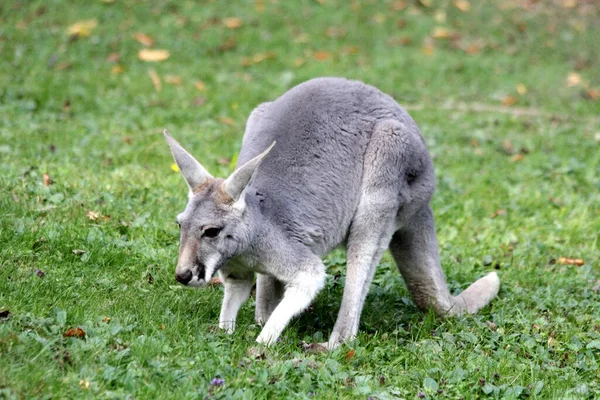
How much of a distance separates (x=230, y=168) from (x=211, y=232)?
3191 mm

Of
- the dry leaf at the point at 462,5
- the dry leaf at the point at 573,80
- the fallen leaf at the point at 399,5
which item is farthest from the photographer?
the dry leaf at the point at 462,5

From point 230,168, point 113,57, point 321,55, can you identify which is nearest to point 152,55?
point 113,57

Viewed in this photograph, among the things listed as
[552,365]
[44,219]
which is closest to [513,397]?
[552,365]

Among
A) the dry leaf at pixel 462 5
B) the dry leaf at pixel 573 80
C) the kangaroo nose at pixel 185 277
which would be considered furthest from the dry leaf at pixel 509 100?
the kangaroo nose at pixel 185 277

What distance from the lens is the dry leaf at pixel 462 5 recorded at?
1484 cm

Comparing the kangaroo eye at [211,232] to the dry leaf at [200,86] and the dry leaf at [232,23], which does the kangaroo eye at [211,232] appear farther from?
the dry leaf at [232,23]

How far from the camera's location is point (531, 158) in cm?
918

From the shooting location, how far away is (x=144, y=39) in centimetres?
1194

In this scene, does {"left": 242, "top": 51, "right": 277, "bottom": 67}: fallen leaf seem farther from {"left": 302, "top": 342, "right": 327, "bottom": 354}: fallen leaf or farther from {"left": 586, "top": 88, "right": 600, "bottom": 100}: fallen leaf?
{"left": 302, "top": 342, "right": 327, "bottom": 354}: fallen leaf

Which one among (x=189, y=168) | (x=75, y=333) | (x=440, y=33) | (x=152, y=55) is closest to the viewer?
(x=75, y=333)

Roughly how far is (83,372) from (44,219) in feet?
7.44

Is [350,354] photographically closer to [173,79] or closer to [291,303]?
[291,303]

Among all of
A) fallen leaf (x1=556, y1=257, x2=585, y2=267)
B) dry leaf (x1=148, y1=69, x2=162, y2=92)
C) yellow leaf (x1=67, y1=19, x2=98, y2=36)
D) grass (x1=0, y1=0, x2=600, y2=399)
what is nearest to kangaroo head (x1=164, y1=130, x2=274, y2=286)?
grass (x1=0, y1=0, x2=600, y2=399)

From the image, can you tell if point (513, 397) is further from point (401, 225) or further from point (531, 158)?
point (531, 158)
